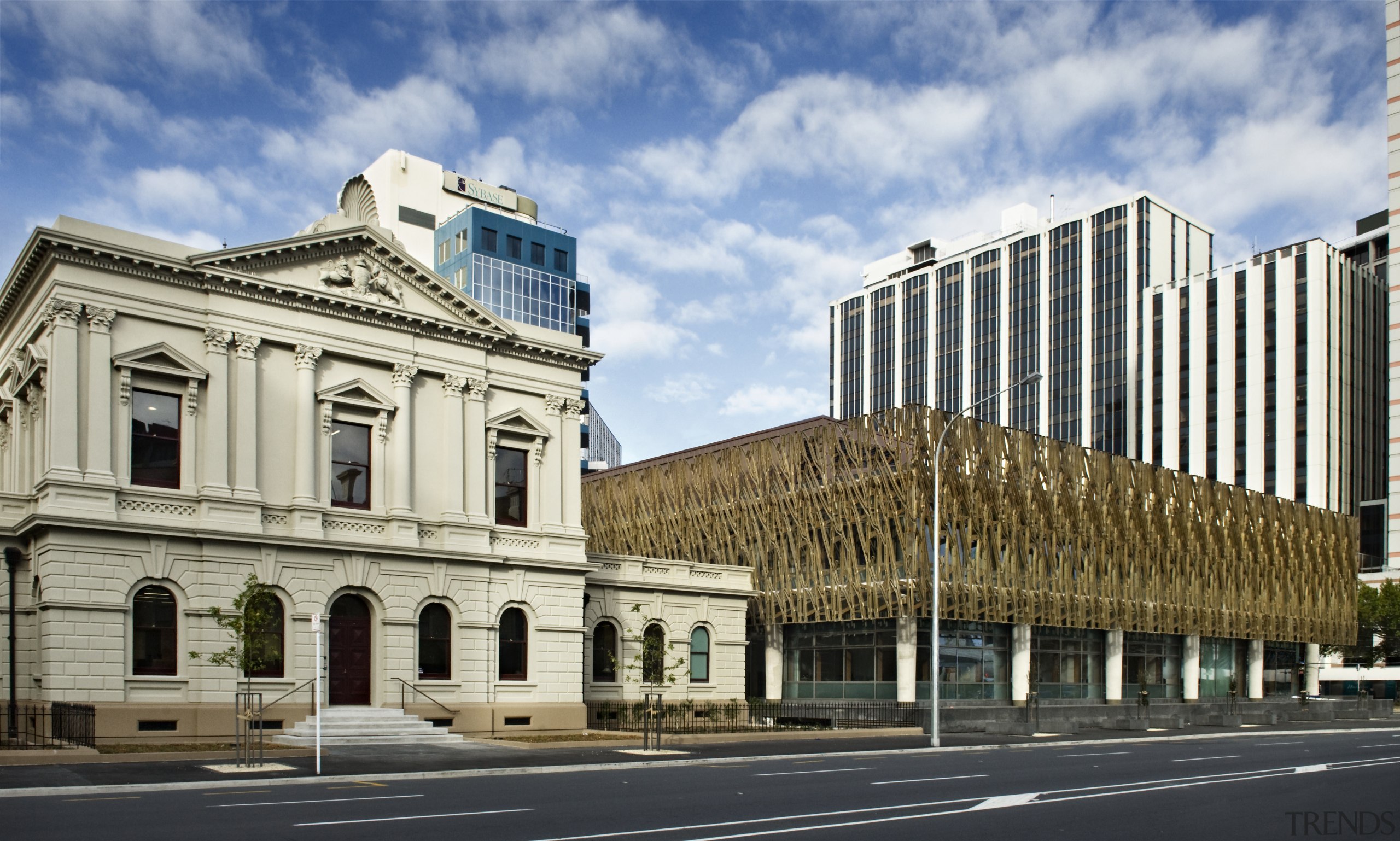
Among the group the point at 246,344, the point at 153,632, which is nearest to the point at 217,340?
the point at 246,344

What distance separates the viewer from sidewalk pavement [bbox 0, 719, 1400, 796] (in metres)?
22.1

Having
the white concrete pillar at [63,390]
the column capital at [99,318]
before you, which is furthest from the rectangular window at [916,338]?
the white concrete pillar at [63,390]

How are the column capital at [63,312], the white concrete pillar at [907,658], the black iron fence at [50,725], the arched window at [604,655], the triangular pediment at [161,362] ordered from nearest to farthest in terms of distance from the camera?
the black iron fence at [50,725]
the column capital at [63,312]
the triangular pediment at [161,362]
the arched window at [604,655]
the white concrete pillar at [907,658]

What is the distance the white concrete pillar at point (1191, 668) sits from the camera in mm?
67312

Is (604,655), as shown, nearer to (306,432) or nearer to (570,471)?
(570,471)

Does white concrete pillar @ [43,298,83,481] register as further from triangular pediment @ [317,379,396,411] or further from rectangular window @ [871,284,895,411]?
rectangular window @ [871,284,895,411]

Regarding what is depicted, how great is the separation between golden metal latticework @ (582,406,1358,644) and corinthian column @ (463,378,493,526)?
66.4 ft

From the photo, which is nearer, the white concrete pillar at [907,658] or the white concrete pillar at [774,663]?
the white concrete pillar at [907,658]

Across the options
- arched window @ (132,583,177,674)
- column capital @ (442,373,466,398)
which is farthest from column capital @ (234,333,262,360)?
arched window @ (132,583,177,674)

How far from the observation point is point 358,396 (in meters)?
35.6

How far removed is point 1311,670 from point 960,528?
4283cm

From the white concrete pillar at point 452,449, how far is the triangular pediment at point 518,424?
126 centimetres

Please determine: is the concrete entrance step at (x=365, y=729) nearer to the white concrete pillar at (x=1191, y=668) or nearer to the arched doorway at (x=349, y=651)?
the arched doorway at (x=349, y=651)

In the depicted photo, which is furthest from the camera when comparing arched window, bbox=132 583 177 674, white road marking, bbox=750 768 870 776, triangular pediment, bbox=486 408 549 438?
triangular pediment, bbox=486 408 549 438
